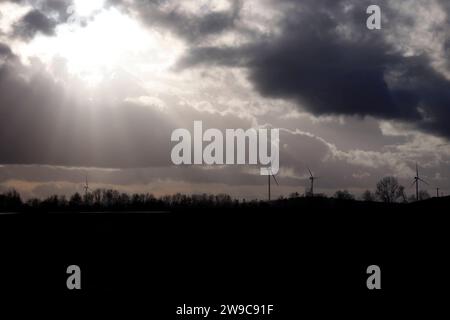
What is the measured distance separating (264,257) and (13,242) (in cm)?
1673

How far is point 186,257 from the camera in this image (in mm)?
36750

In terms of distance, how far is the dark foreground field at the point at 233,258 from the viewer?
3366 centimetres

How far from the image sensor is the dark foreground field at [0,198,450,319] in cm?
3366

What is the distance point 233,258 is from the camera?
3703cm
